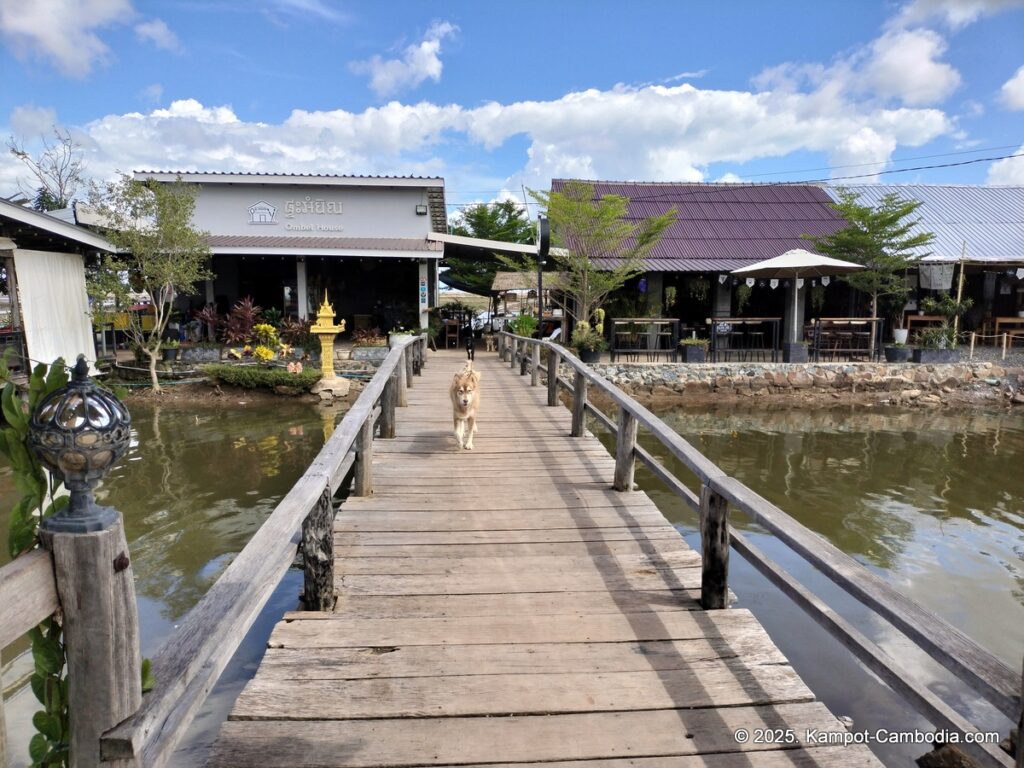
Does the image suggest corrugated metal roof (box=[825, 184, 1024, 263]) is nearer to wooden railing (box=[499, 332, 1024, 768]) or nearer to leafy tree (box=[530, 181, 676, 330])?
leafy tree (box=[530, 181, 676, 330])

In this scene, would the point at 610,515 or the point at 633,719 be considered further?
the point at 610,515

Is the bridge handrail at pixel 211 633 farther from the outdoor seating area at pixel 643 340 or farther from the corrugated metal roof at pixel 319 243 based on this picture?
the corrugated metal roof at pixel 319 243

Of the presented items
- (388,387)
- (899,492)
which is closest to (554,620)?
(388,387)

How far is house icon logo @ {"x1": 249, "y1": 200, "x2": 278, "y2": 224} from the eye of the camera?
53.9 feet

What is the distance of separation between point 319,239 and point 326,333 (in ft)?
13.6

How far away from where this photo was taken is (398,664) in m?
2.34

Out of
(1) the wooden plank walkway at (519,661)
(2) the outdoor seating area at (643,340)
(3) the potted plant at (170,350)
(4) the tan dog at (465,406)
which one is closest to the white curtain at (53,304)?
(3) the potted plant at (170,350)

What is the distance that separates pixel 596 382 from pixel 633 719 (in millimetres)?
3467

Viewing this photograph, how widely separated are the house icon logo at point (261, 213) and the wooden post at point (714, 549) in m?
16.1

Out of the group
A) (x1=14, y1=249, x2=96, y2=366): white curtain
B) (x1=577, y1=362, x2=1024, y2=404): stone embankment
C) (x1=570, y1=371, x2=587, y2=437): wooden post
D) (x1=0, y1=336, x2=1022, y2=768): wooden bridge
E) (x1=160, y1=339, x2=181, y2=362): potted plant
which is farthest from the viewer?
(x1=577, y1=362, x2=1024, y2=404): stone embankment

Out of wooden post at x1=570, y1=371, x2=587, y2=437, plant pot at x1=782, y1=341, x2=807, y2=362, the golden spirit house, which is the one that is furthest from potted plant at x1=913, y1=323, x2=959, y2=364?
wooden post at x1=570, y1=371, x2=587, y2=437

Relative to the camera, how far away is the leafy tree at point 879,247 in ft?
49.6

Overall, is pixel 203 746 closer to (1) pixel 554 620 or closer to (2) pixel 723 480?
(1) pixel 554 620

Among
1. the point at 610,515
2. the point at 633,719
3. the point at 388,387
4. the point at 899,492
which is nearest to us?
the point at 633,719
